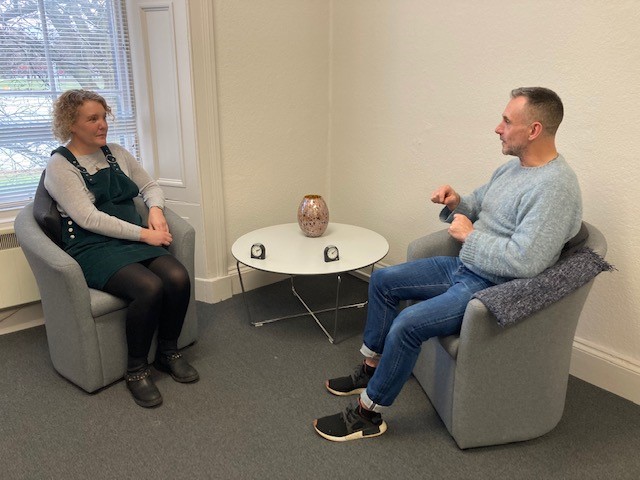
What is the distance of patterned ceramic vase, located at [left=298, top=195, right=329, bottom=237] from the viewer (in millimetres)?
2752

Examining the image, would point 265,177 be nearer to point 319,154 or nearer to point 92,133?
point 319,154

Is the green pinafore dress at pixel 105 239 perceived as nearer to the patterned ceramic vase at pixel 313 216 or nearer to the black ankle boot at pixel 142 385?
the black ankle boot at pixel 142 385

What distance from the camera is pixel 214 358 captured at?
2471 millimetres

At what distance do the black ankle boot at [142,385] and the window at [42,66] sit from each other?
1111 millimetres

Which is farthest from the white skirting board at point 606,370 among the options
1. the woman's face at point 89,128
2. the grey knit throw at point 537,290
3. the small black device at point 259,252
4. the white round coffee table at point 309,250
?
the woman's face at point 89,128

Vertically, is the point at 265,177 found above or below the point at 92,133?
below

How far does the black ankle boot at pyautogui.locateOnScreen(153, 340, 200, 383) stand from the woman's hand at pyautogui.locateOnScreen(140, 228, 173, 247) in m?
0.42

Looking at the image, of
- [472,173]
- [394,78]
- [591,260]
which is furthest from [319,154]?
[591,260]

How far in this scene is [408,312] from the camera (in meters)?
1.85

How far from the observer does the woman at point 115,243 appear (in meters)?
2.16

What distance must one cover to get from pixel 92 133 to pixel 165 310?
0.79 metres

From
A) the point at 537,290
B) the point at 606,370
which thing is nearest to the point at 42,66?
the point at 537,290

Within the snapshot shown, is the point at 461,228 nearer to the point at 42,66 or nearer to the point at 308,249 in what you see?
the point at 308,249

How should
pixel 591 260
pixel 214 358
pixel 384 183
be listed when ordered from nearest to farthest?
pixel 591 260, pixel 214 358, pixel 384 183
